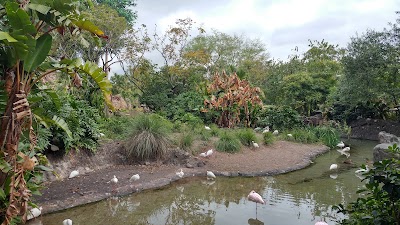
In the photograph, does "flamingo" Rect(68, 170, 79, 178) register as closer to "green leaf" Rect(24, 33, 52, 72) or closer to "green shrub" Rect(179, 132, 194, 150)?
"green shrub" Rect(179, 132, 194, 150)

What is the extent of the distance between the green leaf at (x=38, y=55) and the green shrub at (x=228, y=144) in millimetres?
6922

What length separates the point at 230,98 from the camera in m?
13.4

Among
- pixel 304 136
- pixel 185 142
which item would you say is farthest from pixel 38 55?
pixel 304 136

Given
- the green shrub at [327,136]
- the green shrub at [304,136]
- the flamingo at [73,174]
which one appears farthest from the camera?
the green shrub at [327,136]

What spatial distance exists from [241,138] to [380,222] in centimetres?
758

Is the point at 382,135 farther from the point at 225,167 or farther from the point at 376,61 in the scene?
the point at 225,167

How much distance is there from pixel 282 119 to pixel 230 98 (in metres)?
2.59

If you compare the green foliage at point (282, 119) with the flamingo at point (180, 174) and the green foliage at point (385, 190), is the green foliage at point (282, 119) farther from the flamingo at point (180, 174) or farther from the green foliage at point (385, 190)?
the green foliage at point (385, 190)

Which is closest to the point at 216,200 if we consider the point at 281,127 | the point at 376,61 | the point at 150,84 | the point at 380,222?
the point at 380,222

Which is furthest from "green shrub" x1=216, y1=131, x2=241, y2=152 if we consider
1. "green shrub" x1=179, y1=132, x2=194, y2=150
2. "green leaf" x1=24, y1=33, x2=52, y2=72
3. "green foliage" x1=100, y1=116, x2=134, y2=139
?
"green leaf" x1=24, y1=33, x2=52, y2=72

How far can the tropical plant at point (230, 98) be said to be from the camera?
13.4 meters

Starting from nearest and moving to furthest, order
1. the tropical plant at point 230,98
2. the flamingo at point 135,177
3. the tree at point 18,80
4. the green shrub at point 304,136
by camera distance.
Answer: the tree at point 18,80, the flamingo at point 135,177, the green shrub at point 304,136, the tropical plant at point 230,98

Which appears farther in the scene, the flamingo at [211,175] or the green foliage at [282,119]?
the green foliage at [282,119]

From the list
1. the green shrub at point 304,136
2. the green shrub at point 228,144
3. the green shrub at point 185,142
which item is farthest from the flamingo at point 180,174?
the green shrub at point 304,136
